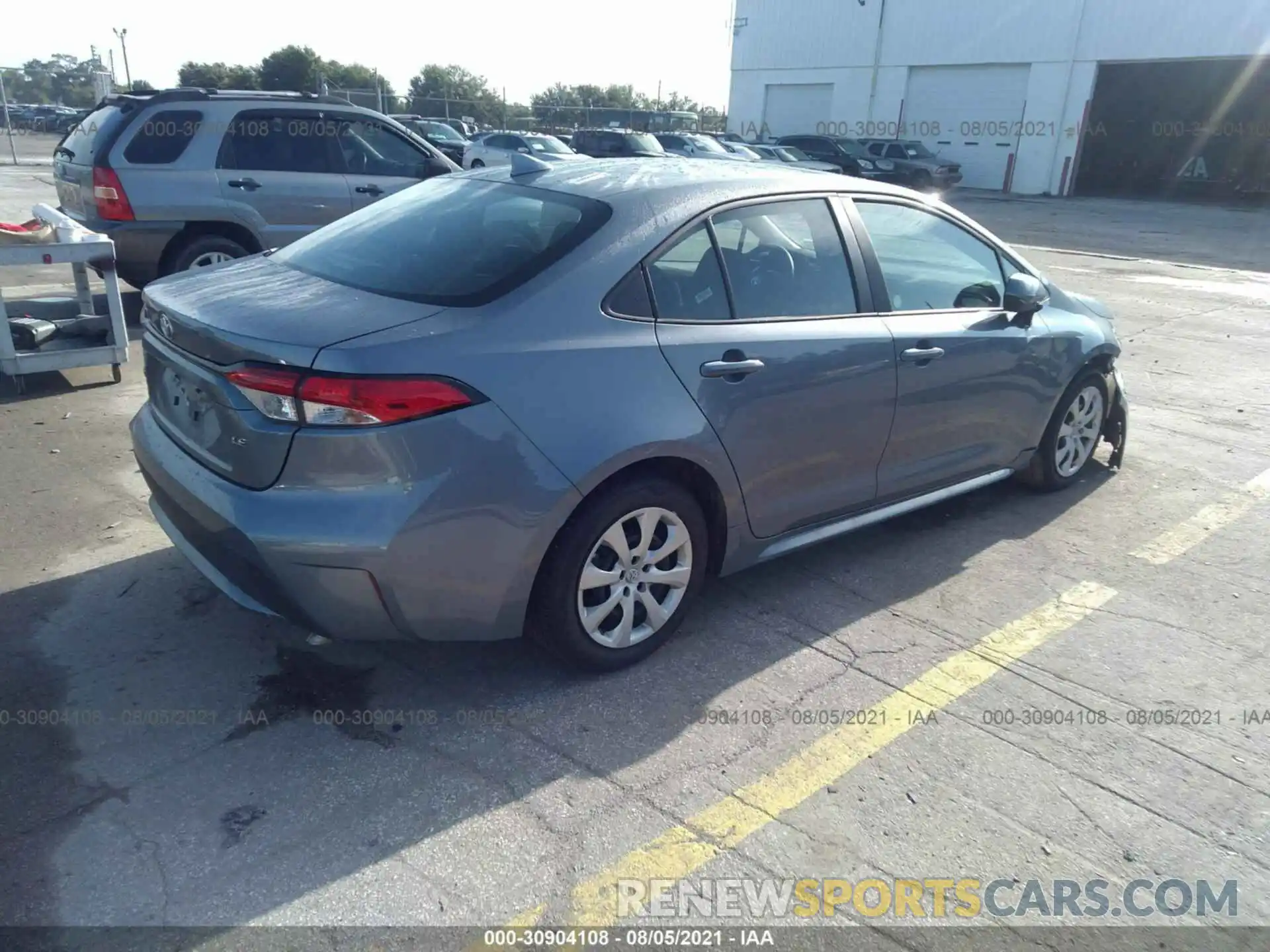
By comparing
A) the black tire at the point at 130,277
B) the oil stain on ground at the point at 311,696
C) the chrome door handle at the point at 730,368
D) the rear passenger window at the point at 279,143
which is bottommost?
the oil stain on ground at the point at 311,696

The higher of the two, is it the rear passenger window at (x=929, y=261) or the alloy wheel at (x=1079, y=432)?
the rear passenger window at (x=929, y=261)

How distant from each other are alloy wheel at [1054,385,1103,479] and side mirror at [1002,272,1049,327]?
2.58 feet

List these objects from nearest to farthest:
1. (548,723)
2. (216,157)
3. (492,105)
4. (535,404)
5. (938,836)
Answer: (938,836) → (535,404) → (548,723) → (216,157) → (492,105)

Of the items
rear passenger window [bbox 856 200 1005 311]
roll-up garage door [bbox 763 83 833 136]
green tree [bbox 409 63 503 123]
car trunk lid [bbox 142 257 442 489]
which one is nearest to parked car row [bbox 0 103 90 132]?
green tree [bbox 409 63 503 123]

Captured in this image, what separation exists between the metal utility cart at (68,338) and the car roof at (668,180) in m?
3.41

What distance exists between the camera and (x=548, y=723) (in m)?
3.10

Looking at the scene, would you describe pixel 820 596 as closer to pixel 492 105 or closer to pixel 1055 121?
pixel 1055 121

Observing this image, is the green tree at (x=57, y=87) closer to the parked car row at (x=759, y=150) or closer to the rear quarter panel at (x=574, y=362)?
the parked car row at (x=759, y=150)

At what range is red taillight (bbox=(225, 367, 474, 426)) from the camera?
2.69m

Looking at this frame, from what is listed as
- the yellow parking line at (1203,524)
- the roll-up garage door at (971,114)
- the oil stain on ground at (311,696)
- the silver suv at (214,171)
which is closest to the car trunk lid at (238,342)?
the oil stain on ground at (311,696)

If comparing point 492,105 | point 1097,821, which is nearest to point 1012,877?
point 1097,821

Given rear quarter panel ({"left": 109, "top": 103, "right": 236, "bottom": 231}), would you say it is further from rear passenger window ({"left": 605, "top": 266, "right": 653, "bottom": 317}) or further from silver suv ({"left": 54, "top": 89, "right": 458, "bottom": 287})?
rear passenger window ({"left": 605, "top": 266, "right": 653, "bottom": 317})

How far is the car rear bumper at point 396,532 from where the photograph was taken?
272cm

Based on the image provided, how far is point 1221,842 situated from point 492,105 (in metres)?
42.2
